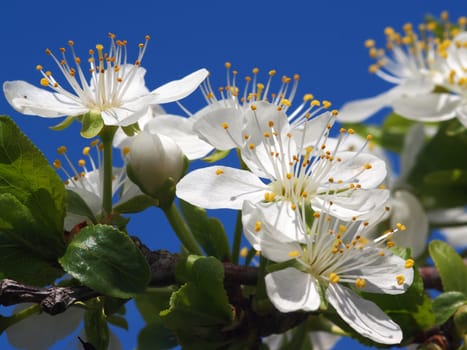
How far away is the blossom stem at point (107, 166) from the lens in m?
1.44

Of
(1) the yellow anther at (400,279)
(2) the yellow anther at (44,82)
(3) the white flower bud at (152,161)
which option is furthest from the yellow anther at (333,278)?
(2) the yellow anther at (44,82)

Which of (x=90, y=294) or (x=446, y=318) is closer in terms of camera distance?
(x=90, y=294)

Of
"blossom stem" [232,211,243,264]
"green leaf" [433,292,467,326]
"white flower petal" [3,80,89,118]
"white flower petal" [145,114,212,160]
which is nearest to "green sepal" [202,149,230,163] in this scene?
"white flower petal" [145,114,212,160]

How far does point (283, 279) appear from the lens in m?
1.31

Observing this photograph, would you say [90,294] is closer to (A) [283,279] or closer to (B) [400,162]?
(A) [283,279]

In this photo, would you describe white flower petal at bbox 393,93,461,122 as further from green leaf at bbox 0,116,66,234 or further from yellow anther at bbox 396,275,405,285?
green leaf at bbox 0,116,66,234

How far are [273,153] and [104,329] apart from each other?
44 cm

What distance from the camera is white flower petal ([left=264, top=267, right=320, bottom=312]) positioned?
1.27m

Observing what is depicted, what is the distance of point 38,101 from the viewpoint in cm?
150

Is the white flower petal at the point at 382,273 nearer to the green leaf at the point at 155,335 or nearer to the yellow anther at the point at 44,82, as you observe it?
the green leaf at the point at 155,335

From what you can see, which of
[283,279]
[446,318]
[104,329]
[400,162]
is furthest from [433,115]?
[104,329]

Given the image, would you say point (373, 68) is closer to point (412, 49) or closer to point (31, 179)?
point (412, 49)

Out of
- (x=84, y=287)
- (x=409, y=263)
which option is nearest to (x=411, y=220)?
(x=409, y=263)

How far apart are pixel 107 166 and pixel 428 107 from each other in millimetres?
1059
